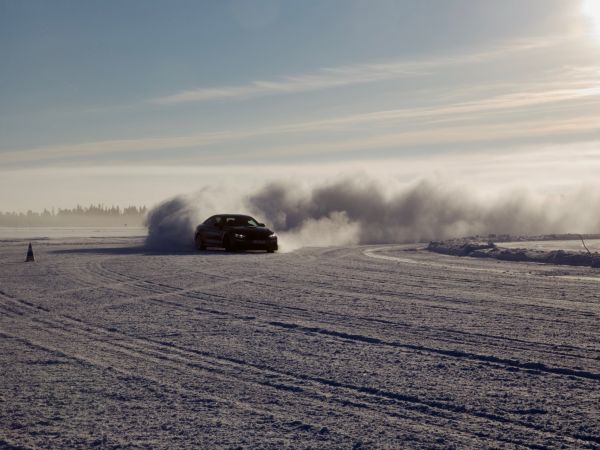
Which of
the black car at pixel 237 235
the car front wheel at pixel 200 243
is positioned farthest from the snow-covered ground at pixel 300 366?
the car front wheel at pixel 200 243

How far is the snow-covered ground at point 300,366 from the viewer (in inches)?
192

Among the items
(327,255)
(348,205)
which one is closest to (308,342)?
(327,255)

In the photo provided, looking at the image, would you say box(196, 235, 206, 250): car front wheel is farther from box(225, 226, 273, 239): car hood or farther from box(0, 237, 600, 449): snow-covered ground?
box(0, 237, 600, 449): snow-covered ground

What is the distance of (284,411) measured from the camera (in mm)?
5328

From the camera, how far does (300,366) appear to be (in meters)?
6.91

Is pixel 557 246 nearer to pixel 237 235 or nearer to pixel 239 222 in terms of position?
pixel 239 222

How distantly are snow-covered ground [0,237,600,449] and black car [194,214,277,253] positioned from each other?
491 inches

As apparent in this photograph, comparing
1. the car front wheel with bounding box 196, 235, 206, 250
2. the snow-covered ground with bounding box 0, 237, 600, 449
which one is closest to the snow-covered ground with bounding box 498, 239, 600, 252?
the car front wheel with bounding box 196, 235, 206, 250

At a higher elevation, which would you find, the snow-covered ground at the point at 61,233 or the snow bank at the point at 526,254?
the snow-covered ground at the point at 61,233

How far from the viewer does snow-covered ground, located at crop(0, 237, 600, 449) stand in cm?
487

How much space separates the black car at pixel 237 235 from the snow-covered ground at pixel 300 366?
1247 cm

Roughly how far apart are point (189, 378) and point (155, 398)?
0.70m

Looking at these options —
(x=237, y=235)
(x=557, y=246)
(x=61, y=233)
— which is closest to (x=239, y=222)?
(x=237, y=235)

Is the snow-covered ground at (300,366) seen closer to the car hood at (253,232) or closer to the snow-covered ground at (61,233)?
the car hood at (253,232)
